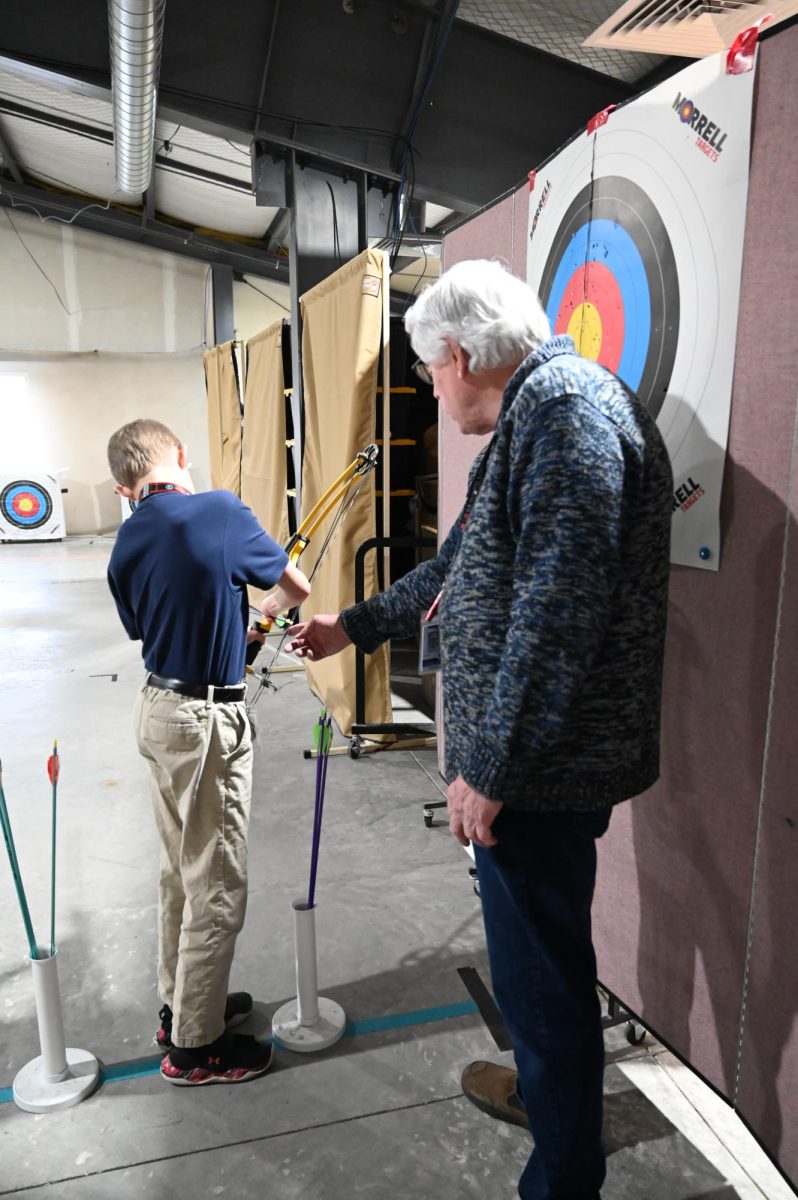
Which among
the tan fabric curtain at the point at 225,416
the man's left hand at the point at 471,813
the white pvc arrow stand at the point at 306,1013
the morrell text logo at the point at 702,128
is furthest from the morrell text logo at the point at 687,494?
the tan fabric curtain at the point at 225,416

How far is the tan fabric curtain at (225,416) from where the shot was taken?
612 centimetres

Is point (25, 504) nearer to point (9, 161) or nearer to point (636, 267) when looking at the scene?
point (9, 161)

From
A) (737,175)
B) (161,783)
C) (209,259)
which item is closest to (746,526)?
(737,175)

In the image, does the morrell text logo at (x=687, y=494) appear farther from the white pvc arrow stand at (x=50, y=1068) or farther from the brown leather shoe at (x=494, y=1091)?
the white pvc arrow stand at (x=50, y=1068)

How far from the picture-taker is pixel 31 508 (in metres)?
9.84

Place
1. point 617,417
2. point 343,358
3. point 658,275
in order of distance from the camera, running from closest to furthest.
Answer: point 617,417 → point 658,275 → point 343,358

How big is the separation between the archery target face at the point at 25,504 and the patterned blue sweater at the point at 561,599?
9.96m

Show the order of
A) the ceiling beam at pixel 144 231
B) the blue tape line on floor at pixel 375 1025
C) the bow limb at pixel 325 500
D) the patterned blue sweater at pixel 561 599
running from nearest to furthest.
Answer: the patterned blue sweater at pixel 561 599
the blue tape line on floor at pixel 375 1025
the bow limb at pixel 325 500
the ceiling beam at pixel 144 231

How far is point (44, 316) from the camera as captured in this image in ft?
31.6

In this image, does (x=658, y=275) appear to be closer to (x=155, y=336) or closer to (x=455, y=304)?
(x=455, y=304)

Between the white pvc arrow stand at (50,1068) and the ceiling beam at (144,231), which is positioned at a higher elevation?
the ceiling beam at (144,231)

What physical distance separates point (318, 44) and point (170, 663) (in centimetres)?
305

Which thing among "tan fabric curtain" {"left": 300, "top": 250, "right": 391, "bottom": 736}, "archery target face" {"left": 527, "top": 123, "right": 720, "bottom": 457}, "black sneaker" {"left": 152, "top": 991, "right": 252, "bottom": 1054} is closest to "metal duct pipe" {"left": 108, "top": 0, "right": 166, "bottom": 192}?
"tan fabric curtain" {"left": 300, "top": 250, "right": 391, "bottom": 736}

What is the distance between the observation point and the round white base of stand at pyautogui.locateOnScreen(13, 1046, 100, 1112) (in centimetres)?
144
